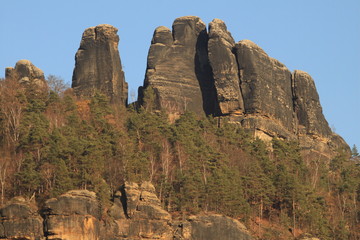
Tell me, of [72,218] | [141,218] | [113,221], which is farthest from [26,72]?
[72,218]

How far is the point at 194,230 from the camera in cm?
8012

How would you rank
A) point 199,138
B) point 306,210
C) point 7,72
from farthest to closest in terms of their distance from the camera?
point 7,72 < point 199,138 < point 306,210

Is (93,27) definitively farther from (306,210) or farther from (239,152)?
(306,210)

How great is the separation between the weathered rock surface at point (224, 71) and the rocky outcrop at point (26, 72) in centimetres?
1952

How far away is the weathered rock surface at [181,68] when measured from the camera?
111 meters

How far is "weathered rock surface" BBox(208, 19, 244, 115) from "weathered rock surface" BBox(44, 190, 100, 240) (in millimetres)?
37306

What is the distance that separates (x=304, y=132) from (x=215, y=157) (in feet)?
87.7

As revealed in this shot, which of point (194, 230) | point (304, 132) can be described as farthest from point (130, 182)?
point (304, 132)

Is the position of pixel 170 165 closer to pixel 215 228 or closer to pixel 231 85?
pixel 215 228

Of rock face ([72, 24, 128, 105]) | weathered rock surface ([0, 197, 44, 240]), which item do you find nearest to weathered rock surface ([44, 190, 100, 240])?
weathered rock surface ([0, 197, 44, 240])

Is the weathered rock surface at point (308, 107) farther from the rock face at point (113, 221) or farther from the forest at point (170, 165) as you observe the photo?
the rock face at point (113, 221)

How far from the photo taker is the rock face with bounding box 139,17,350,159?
363 feet

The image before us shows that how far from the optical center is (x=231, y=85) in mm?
111125

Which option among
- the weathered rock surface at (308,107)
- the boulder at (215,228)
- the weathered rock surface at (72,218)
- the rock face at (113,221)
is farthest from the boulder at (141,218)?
the weathered rock surface at (308,107)
